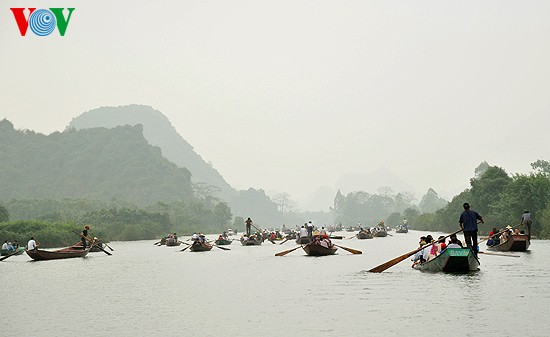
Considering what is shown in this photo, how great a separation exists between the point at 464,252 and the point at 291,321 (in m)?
10.6

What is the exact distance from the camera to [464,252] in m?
23.6

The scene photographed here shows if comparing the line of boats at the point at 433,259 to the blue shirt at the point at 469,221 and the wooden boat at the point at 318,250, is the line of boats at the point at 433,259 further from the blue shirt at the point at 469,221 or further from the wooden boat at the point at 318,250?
the blue shirt at the point at 469,221

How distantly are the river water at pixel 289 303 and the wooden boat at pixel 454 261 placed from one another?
500mm

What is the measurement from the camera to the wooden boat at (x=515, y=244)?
117 ft

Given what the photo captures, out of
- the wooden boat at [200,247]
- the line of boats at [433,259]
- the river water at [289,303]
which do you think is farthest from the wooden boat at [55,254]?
the river water at [289,303]

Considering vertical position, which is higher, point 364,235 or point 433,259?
point 364,235

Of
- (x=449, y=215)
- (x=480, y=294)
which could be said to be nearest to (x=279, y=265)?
(x=480, y=294)

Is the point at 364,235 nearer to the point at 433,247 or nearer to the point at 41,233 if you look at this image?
the point at 41,233

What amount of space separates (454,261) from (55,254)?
1126 inches

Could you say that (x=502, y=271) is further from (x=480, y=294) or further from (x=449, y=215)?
(x=449, y=215)

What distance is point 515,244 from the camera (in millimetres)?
36406

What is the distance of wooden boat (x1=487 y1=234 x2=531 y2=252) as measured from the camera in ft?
117

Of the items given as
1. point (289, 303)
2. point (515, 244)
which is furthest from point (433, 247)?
point (515, 244)

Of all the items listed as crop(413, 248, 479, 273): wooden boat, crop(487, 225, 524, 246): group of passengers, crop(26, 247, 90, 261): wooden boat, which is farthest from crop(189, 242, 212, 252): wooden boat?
crop(413, 248, 479, 273): wooden boat
